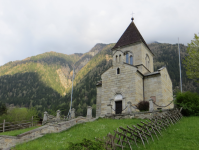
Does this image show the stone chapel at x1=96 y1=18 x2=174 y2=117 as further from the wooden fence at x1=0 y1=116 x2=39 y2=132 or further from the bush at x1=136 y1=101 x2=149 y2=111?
the wooden fence at x1=0 y1=116 x2=39 y2=132

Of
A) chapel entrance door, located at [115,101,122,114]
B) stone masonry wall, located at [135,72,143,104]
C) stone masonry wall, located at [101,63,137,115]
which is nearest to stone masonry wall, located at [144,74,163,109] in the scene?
stone masonry wall, located at [135,72,143,104]

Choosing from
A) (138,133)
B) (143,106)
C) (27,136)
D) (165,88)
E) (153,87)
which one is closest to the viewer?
(138,133)

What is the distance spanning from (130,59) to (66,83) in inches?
6800

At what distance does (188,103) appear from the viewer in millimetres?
20297

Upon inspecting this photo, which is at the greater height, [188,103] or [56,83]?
[56,83]

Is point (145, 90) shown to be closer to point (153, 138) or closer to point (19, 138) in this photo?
point (153, 138)

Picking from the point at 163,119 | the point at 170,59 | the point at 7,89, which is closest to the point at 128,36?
the point at 163,119

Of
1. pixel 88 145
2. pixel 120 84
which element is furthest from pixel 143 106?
pixel 88 145

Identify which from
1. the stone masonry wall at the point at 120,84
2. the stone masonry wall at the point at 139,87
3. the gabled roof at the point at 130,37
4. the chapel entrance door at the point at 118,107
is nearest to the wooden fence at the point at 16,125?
the stone masonry wall at the point at 120,84

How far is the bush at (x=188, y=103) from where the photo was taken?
19969 mm

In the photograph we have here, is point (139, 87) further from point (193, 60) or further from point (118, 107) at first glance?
point (193, 60)

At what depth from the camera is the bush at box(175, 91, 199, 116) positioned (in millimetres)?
19969

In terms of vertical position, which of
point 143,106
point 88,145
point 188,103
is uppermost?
point 188,103

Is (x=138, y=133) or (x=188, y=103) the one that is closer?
(x=138, y=133)
